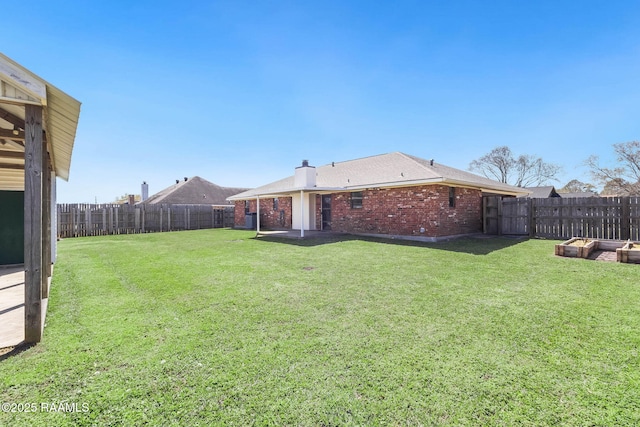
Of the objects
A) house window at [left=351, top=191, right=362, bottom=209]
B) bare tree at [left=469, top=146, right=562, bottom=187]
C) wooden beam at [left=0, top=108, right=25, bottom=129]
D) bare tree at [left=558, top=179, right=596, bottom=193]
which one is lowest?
house window at [left=351, top=191, right=362, bottom=209]

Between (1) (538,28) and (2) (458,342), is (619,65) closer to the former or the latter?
(1) (538,28)

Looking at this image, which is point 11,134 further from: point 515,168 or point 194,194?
point 515,168

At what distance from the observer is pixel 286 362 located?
2.73 meters

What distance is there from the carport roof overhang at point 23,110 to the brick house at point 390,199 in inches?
343

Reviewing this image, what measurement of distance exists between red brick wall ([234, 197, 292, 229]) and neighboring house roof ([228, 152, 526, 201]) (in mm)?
1503

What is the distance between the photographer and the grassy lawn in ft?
6.82

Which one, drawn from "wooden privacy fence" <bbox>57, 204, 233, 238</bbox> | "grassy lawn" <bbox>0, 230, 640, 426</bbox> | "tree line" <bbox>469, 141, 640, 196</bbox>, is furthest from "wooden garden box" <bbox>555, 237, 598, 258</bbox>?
"tree line" <bbox>469, 141, 640, 196</bbox>

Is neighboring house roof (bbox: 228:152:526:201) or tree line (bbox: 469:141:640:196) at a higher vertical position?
tree line (bbox: 469:141:640:196)

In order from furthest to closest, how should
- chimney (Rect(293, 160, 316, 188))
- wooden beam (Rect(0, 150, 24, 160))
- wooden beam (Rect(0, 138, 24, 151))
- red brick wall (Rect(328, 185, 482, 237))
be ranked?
chimney (Rect(293, 160, 316, 188))
red brick wall (Rect(328, 185, 482, 237))
wooden beam (Rect(0, 150, 24, 160))
wooden beam (Rect(0, 138, 24, 151))

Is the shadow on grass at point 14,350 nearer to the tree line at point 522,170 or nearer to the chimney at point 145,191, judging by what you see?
the chimney at point 145,191

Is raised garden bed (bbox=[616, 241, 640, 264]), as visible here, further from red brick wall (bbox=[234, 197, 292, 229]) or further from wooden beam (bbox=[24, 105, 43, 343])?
red brick wall (bbox=[234, 197, 292, 229])

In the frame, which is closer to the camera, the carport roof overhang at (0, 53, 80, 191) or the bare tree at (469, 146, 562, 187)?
the carport roof overhang at (0, 53, 80, 191)

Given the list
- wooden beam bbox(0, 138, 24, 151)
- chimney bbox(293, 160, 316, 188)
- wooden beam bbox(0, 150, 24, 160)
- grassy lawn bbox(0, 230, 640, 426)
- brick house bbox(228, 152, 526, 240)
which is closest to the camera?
grassy lawn bbox(0, 230, 640, 426)

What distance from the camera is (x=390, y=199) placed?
42.3 ft
